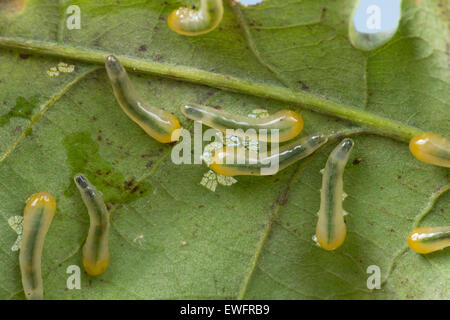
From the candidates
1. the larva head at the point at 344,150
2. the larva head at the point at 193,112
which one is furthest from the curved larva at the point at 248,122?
the larva head at the point at 344,150

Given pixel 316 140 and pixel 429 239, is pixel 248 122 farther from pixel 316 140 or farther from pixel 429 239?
pixel 429 239

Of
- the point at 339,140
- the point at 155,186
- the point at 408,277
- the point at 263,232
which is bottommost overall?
the point at 408,277

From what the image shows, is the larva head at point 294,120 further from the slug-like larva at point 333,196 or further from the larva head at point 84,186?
the larva head at point 84,186

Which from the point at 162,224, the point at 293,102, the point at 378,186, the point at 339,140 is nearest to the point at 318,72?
the point at 293,102

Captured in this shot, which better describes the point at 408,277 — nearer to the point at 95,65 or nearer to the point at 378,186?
the point at 378,186

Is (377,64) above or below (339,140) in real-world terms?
above

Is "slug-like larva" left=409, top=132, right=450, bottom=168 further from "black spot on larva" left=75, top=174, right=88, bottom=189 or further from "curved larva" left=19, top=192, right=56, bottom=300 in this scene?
"curved larva" left=19, top=192, right=56, bottom=300

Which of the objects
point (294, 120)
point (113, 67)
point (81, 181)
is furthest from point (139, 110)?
point (294, 120)
